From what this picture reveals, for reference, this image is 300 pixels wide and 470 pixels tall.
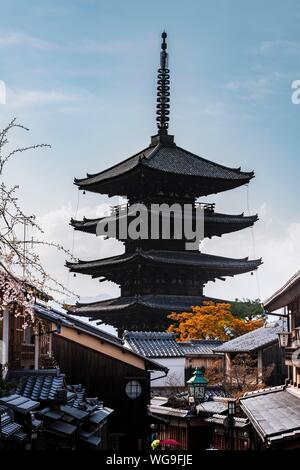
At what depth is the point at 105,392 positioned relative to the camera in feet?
103

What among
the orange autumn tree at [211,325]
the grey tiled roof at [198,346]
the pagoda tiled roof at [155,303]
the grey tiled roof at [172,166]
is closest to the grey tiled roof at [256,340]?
the grey tiled roof at [198,346]

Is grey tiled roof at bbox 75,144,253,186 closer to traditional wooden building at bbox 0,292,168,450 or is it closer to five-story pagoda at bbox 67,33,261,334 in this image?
five-story pagoda at bbox 67,33,261,334

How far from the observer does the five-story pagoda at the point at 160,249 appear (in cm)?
5328

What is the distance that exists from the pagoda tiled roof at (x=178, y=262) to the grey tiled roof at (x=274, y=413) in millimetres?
26531

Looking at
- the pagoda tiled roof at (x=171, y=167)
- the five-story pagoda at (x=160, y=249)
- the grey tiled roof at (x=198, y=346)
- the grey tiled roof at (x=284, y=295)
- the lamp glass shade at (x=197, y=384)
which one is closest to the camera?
the grey tiled roof at (x=284, y=295)

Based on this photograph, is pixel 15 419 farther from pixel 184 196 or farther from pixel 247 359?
pixel 184 196

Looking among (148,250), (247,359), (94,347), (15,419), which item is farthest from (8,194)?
(148,250)

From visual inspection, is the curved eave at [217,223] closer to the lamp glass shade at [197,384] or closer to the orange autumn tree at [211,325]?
the orange autumn tree at [211,325]

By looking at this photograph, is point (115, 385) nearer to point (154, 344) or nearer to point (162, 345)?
point (154, 344)

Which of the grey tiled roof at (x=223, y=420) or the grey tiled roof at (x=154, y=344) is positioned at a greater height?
the grey tiled roof at (x=154, y=344)

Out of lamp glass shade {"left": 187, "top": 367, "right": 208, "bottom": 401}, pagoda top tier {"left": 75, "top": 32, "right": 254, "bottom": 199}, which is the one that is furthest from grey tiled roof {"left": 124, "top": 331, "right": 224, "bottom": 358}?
lamp glass shade {"left": 187, "top": 367, "right": 208, "bottom": 401}

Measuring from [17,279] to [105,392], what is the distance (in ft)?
72.2

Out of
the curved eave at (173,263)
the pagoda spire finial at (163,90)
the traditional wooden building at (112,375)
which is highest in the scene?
the pagoda spire finial at (163,90)

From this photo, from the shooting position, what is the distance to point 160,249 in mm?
55406
